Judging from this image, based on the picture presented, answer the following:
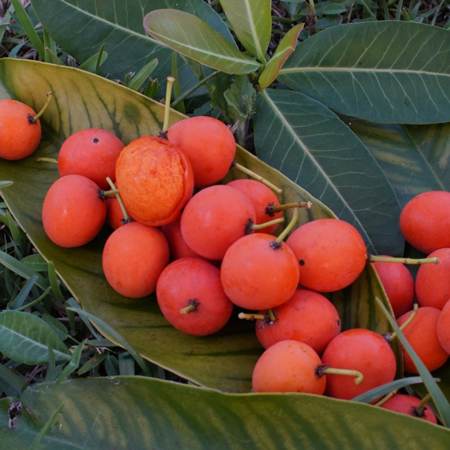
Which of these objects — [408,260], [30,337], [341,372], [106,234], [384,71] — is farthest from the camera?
[384,71]

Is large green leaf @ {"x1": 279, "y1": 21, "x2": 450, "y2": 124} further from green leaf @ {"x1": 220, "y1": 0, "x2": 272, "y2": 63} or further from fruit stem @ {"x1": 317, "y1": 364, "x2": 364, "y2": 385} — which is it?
fruit stem @ {"x1": 317, "y1": 364, "x2": 364, "y2": 385}

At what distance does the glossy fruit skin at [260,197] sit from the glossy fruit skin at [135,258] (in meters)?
0.14

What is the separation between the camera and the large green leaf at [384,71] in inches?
43.4

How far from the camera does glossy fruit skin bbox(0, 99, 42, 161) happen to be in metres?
1.02

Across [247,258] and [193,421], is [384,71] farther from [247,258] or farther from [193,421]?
[193,421]

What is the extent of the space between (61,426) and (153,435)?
136mm

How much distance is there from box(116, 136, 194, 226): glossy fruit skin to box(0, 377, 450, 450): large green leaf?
0.77 ft

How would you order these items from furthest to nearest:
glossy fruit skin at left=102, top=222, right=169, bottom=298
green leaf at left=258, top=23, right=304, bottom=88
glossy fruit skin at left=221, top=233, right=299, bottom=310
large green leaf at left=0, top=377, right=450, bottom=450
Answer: green leaf at left=258, top=23, right=304, bottom=88 → glossy fruit skin at left=102, top=222, right=169, bottom=298 → glossy fruit skin at left=221, top=233, right=299, bottom=310 → large green leaf at left=0, top=377, right=450, bottom=450

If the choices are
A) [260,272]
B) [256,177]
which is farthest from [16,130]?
[260,272]

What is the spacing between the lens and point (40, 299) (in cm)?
97

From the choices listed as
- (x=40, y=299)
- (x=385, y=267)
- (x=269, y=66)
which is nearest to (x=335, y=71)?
(x=269, y=66)

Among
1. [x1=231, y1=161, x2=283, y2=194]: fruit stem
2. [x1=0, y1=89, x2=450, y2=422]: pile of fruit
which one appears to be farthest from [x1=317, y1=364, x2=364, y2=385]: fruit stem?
[x1=231, y1=161, x2=283, y2=194]: fruit stem

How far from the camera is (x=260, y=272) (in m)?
0.73

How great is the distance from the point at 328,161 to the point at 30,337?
1.94 ft
